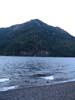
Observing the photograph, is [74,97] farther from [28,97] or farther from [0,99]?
[0,99]

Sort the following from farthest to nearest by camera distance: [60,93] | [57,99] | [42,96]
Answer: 1. [60,93]
2. [42,96]
3. [57,99]

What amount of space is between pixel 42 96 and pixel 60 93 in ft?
7.05

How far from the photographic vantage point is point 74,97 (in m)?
23.7

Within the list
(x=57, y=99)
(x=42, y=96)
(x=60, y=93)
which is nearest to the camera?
(x=57, y=99)

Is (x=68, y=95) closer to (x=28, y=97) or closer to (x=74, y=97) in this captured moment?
(x=74, y=97)

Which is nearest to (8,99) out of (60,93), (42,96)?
(42,96)

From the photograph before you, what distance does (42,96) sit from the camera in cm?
2380

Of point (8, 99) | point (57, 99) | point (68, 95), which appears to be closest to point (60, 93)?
point (68, 95)

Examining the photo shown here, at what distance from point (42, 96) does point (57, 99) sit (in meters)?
1.81

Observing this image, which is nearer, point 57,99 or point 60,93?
point 57,99

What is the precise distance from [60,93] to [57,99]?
3047 millimetres

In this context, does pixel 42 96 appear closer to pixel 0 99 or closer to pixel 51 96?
pixel 51 96

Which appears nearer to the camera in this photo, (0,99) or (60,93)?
(0,99)

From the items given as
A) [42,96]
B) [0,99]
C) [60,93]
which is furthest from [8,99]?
[60,93]
